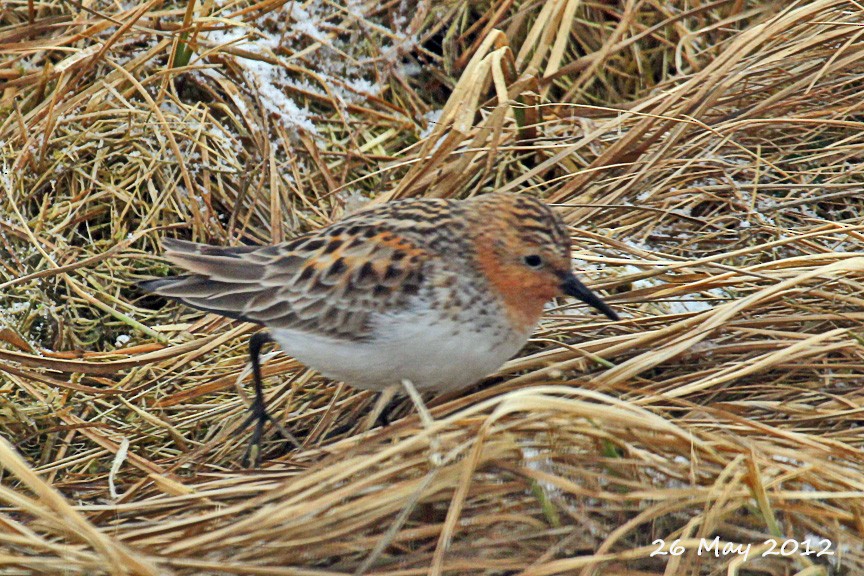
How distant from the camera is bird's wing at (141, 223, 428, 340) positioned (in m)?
4.37

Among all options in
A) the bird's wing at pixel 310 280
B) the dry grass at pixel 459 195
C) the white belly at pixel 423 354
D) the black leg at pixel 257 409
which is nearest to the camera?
the dry grass at pixel 459 195

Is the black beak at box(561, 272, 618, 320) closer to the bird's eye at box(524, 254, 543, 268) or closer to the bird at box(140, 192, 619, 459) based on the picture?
the bird at box(140, 192, 619, 459)

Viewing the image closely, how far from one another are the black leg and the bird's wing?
0.77ft

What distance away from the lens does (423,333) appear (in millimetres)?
4176

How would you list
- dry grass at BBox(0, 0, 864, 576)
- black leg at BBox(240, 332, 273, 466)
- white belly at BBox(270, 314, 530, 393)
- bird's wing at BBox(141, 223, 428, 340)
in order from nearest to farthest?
1. dry grass at BBox(0, 0, 864, 576)
2. white belly at BBox(270, 314, 530, 393)
3. bird's wing at BBox(141, 223, 428, 340)
4. black leg at BBox(240, 332, 273, 466)

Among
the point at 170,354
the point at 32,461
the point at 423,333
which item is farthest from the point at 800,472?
the point at 32,461

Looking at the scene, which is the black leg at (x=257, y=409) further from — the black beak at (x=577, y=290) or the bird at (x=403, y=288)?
the black beak at (x=577, y=290)

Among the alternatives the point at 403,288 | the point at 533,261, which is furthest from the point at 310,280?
the point at 533,261

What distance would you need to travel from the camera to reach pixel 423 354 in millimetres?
4160

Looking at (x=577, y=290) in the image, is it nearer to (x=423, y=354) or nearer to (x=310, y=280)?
(x=423, y=354)

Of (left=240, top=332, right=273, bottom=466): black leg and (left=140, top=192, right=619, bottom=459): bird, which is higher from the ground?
(left=140, top=192, right=619, bottom=459): bird

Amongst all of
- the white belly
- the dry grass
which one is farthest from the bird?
the dry grass

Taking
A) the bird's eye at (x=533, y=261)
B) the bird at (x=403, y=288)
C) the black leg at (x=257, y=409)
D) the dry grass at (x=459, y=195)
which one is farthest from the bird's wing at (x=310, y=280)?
the dry grass at (x=459, y=195)

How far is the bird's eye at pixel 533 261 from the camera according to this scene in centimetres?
441
